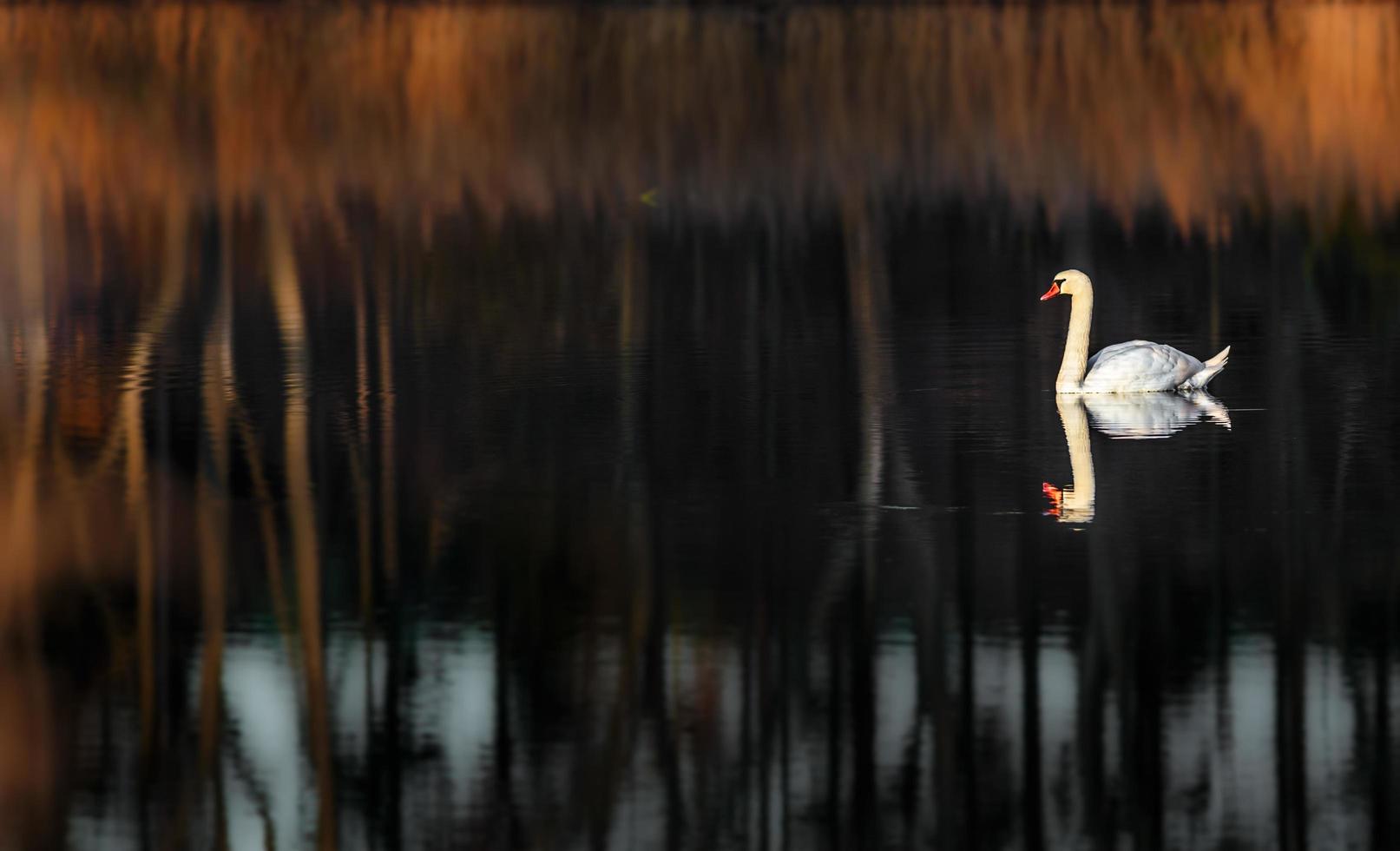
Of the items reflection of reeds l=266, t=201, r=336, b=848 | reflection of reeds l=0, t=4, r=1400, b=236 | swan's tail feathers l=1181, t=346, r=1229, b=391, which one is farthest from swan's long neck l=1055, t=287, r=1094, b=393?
reflection of reeds l=0, t=4, r=1400, b=236

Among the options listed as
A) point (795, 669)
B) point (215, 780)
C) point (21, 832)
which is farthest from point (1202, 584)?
point (21, 832)

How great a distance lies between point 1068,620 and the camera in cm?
1023

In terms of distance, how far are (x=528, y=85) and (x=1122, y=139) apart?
12.1 m

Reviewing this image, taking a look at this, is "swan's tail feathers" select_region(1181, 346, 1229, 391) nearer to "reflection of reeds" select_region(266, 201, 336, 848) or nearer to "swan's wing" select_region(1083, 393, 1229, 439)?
"swan's wing" select_region(1083, 393, 1229, 439)

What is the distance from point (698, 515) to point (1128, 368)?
4277 mm

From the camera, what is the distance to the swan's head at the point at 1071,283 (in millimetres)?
16188

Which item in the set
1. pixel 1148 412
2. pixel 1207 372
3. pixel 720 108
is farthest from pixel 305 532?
pixel 720 108

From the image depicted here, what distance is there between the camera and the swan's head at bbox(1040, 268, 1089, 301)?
16.2m

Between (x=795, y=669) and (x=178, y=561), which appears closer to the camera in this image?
(x=795, y=669)

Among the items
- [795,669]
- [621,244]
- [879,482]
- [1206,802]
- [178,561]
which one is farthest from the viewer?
[621,244]

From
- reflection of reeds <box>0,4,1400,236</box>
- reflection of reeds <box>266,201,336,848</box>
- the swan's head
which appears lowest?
reflection of reeds <box>266,201,336,848</box>

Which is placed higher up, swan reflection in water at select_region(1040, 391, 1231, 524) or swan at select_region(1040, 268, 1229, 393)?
swan at select_region(1040, 268, 1229, 393)

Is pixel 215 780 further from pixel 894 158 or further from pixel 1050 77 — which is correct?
pixel 1050 77

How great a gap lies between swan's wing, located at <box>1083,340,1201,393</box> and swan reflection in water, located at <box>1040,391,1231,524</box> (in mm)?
67
